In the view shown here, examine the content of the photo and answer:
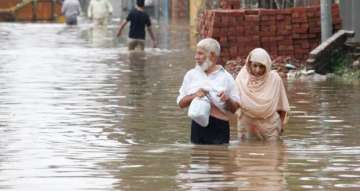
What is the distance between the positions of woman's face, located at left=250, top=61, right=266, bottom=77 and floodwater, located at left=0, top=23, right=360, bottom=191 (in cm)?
69

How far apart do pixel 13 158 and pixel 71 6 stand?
36984mm

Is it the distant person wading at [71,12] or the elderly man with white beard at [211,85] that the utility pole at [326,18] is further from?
the distant person wading at [71,12]

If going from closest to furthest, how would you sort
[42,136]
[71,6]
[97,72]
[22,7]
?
1. [42,136]
2. [97,72]
3. [71,6]
4. [22,7]

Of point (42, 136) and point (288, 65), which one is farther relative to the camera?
point (288, 65)

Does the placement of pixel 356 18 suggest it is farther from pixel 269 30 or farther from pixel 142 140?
pixel 142 140

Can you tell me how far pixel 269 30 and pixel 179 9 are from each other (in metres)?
35.0

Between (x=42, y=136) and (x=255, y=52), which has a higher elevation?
(x=255, y=52)

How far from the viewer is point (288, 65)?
20547 millimetres

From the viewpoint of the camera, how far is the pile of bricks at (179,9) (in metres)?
55.5

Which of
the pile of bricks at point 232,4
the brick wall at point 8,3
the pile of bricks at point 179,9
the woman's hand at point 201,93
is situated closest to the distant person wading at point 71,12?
the pile of bricks at point 179,9

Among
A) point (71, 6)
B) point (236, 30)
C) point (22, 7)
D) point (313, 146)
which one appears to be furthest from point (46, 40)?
point (313, 146)

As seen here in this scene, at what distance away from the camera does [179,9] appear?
56.0m

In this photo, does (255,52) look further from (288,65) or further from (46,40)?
(46,40)

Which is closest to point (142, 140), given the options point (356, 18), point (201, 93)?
point (201, 93)
